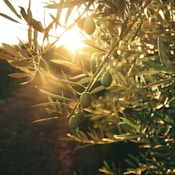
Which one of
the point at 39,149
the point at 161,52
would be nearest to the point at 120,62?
the point at 161,52

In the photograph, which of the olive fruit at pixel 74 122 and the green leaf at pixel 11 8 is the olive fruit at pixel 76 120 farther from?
the green leaf at pixel 11 8

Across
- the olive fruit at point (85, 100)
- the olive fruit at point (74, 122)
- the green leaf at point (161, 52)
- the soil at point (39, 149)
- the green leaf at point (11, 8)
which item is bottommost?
the soil at point (39, 149)

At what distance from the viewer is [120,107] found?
2.15 meters

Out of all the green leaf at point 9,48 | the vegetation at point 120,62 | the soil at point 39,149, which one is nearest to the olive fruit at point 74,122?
the vegetation at point 120,62

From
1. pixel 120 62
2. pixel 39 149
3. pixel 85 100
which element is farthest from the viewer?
pixel 39 149

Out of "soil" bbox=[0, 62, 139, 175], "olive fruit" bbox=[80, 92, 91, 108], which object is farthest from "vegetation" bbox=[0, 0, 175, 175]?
"soil" bbox=[0, 62, 139, 175]

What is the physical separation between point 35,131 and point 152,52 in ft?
14.4

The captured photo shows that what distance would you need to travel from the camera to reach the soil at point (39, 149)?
5023 mm

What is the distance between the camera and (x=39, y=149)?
18.2 ft

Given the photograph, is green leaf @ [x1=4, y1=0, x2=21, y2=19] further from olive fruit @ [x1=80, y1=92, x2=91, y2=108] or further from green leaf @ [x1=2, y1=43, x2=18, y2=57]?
olive fruit @ [x1=80, y1=92, x2=91, y2=108]

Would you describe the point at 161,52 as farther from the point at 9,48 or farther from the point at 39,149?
the point at 39,149

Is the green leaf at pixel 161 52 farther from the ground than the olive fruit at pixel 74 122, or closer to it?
farther from the ground

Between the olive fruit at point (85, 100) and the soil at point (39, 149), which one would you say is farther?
the soil at point (39, 149)

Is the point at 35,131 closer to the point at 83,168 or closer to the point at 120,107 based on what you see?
the point at 83,168
